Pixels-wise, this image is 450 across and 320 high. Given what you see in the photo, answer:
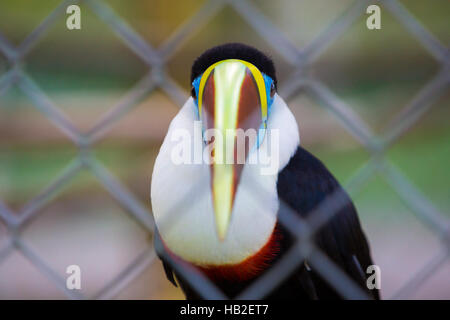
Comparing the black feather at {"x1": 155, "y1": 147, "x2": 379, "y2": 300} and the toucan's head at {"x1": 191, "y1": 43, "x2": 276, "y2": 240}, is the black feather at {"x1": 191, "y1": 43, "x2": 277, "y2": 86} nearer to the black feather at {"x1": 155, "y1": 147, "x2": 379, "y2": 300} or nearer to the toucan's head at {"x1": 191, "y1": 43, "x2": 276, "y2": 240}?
the toucan's head at {"x1": 191, "y1": 43, "x2": 276, "y2": 240}

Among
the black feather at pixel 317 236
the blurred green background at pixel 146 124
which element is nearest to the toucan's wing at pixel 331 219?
the black feather at pixel 317 236

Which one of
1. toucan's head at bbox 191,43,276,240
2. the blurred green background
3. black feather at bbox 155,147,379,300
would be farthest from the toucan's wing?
the blurred green background

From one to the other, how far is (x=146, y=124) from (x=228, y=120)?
5.50 ft

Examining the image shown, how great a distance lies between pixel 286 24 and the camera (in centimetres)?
226

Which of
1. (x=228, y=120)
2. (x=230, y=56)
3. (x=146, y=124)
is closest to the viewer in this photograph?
(x=228, y=120)

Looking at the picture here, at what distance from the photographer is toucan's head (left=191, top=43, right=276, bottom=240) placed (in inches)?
26.9

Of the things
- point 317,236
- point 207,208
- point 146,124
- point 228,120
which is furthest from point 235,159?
point 146,124

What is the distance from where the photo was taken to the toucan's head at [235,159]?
79cm

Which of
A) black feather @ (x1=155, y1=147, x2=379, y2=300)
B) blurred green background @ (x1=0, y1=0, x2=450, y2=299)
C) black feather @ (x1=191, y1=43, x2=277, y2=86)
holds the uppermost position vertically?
blurred green background @ (x1=0, y1=0, x2=450, y2=299)

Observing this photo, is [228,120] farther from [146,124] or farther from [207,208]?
[146,124]

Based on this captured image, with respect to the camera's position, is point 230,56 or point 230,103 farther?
point 230,56

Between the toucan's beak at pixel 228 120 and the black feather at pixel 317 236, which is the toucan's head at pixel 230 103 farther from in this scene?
the black feather at pixel 317 236

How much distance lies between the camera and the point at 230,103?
746 millimetres

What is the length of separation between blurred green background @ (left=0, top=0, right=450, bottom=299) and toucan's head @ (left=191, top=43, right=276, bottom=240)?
111 cm
